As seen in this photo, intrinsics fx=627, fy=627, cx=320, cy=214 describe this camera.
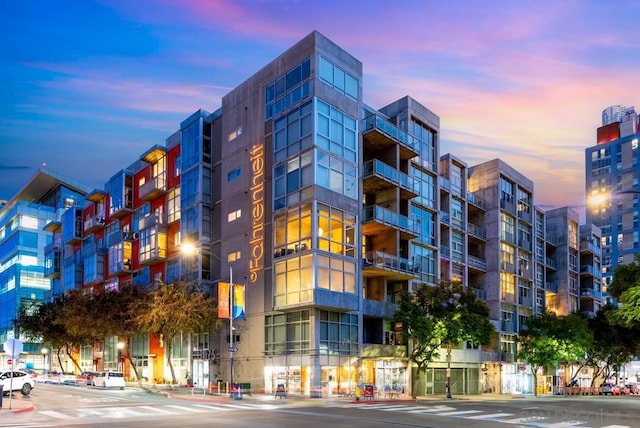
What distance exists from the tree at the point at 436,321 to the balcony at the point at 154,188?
31079 mm

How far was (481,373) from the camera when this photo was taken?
68.4m

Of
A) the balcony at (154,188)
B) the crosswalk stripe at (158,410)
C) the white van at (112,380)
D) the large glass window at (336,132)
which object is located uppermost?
the large glass window at (336,132)

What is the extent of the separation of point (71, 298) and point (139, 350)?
951 centimetres

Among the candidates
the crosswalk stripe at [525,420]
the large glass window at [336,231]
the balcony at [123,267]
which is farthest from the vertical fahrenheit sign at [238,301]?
the balcony at [123,267]

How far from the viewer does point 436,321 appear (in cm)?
5116

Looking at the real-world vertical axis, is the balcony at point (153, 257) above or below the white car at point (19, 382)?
above

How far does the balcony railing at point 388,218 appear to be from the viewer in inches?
2067

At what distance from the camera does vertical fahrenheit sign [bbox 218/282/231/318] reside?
1843 inches

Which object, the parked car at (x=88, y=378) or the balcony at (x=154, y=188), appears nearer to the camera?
the parked car at (x=88, y=378)

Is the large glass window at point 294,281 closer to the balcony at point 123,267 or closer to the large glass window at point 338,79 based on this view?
the large glass window at point 338,79

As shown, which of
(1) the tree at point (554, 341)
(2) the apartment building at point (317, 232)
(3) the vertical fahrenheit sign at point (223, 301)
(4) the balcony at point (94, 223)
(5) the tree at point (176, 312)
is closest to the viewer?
(3) the vertical fahrenheit sign at point (223, 301)

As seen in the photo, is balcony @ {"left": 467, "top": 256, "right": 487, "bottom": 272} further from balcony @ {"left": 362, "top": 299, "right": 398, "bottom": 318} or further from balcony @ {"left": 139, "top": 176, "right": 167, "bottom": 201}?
balcony @ {"left": 139, "top": 176, "right": 167, "bottom": 201}

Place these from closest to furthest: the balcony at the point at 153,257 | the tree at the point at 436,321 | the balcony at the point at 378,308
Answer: the tree at the point at 436,321 → the balcony at the point at 378,308 → the balcony at the point at 153,257

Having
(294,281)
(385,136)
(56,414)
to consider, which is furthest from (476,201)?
(56,414)
